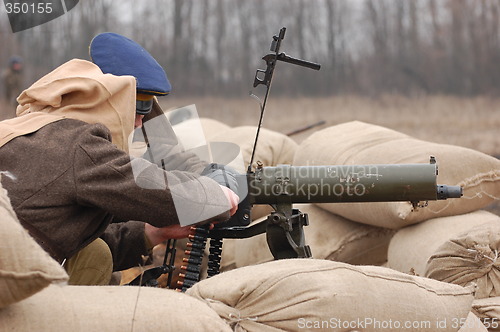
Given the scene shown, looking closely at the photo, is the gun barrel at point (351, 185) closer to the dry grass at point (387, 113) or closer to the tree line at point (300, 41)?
the dry grass at point (387, 113)

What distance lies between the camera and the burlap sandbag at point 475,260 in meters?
2.70

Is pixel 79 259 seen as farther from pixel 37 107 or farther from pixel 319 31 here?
pixel 319 31

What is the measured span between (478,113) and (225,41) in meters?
7.93

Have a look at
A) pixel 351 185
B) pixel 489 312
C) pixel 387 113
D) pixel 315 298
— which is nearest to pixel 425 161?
pixel 489 312

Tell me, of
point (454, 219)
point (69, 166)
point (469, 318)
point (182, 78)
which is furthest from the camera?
point (182, 78)

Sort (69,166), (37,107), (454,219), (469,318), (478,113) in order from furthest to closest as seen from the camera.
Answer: (478,113), (454,219), (469,318), (37,107), (69,166)

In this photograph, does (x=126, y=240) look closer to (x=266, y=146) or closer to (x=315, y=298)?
(x=315, y=298)

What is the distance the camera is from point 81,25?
19141 millimetres

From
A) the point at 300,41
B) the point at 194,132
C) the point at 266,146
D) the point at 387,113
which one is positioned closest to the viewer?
the point at 266,146

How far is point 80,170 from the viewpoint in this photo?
2.00m

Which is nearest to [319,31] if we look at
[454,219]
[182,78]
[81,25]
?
[182,78]

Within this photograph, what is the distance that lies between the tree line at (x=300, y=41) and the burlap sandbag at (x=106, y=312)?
1482 centimetres

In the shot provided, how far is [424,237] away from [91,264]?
137cm

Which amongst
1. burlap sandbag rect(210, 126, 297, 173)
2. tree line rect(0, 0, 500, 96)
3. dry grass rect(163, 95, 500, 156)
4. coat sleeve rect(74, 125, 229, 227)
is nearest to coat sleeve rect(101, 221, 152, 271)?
coat sleeve rect(74, 125, 229, 227)
